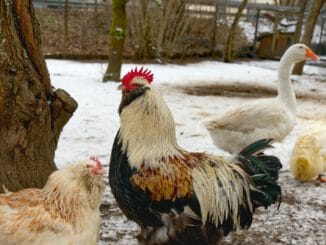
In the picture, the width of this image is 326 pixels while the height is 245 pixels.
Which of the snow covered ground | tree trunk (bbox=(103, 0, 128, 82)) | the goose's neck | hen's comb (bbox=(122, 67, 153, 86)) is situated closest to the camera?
hen's comb (bbox=(122, 67, 153, 86))

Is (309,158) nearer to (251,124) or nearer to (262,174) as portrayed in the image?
(251,124)

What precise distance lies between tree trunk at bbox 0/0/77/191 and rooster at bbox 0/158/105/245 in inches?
42.1

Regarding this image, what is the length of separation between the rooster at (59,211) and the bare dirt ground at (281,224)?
113 cm

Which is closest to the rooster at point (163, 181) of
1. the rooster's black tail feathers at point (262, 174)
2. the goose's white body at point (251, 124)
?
the rooster's black tail feathers at point (262, 174)

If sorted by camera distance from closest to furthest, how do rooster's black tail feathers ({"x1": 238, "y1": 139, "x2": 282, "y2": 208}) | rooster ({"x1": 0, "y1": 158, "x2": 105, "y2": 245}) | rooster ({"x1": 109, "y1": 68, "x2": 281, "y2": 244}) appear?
1. rooster ({"x1": 0, "y1": 158, "x2": 105, "y2": 245})
2. rooster ({"x1": 109, "y1": 68, "x2": 281, "y2": 244})
3. rooster's black tail feathers ({"x1": 238, "y1": 139, "x2": 282, "y2": 208})

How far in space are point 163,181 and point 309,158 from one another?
2910mm

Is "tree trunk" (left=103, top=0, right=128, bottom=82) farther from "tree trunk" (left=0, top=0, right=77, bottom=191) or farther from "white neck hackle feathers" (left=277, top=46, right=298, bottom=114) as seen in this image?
"tree trunk" (left=0, top=0, right=77, bottom=191)

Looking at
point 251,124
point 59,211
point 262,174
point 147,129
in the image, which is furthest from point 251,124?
point 59,211

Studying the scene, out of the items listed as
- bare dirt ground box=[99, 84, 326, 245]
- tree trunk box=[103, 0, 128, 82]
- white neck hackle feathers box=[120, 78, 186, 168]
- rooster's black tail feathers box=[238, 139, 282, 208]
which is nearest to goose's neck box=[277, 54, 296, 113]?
bare dirt ground box=[99, 84, 326, 245]

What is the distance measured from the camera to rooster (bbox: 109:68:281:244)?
11.7ft

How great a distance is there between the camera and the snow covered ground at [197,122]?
15.2 feet

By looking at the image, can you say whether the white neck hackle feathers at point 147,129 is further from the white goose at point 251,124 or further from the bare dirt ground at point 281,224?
the white goose at point 251,124

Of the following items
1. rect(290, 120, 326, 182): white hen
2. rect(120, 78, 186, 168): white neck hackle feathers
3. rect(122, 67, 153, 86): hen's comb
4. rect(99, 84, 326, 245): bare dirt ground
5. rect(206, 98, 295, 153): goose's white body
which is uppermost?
rect(122, 67, 153, 86): hen's comb

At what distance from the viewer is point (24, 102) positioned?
13.9 feet
